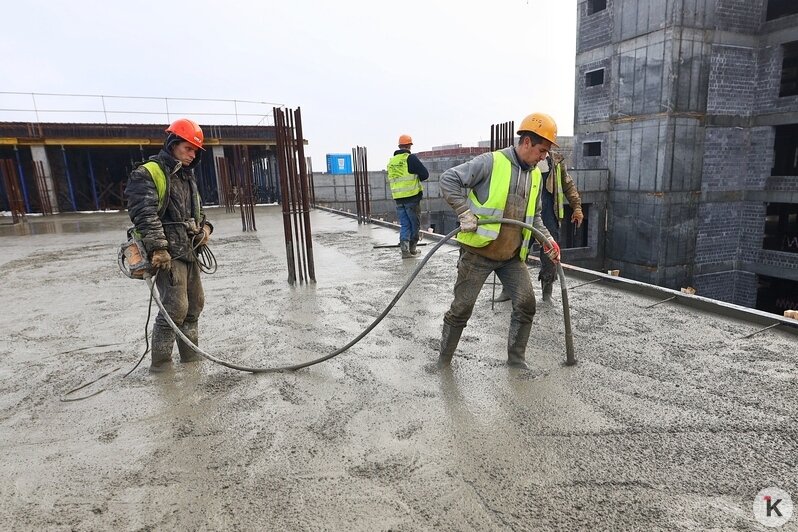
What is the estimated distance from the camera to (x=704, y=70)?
47.1 feet

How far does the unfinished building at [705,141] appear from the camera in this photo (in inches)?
559

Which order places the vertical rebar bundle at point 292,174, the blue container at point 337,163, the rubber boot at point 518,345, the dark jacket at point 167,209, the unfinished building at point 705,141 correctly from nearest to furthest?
the dark jacket at point 167,209, the rubber boot at point 518,345, the vertical rebar bundle at point 292,174, the unfinished building at point 705,141, the blue container at point 337,163

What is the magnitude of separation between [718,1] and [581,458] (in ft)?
56.8

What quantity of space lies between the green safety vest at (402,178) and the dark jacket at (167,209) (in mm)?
3740

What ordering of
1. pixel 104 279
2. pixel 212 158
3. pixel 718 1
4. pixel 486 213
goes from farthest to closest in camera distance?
pixel 212 158 < pixel 718 1 < pixel 104 279 < pixel 486 213

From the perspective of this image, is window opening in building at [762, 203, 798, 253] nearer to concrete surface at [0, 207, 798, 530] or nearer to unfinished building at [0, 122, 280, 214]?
concrete surface at [0, 207, 798, 530]

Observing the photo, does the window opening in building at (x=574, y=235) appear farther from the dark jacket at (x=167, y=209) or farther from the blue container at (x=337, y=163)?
the dark jacket at (x=167, y=209)

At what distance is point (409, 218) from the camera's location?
721 cm

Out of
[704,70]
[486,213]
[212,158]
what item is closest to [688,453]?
[486,213]

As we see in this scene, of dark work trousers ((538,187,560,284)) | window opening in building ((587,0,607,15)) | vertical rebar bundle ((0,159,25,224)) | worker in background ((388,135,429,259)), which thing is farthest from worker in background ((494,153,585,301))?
vertical rebar bundle ((0,159,25,224))

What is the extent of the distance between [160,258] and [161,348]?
2.48 ft

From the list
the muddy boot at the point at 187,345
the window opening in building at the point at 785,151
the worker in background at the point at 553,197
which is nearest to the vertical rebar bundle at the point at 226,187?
the muddy boot at the point at 187,345

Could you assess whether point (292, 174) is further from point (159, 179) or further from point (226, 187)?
point (226, 187)

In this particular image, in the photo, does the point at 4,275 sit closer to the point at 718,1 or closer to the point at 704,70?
the point at 704,70
